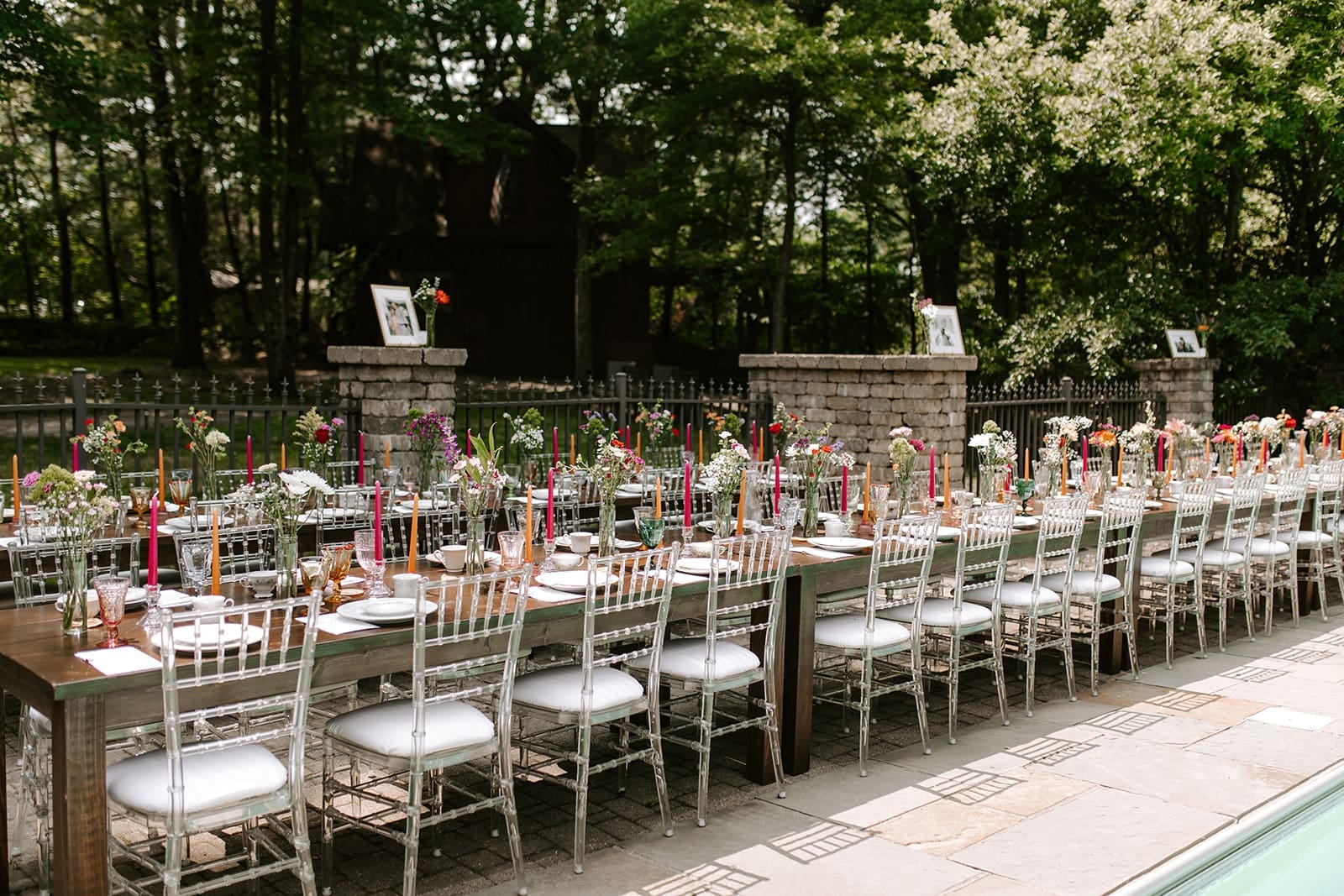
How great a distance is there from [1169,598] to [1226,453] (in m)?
2.88

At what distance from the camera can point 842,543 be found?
5.82m

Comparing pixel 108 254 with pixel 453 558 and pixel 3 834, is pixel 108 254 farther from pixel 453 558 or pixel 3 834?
pixel 3 834

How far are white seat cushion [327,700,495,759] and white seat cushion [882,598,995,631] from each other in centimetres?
252

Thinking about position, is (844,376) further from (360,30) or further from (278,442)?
(360,30)

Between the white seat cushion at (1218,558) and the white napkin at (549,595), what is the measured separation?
4.90 metres

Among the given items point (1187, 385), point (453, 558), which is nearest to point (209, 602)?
point (453, 558)

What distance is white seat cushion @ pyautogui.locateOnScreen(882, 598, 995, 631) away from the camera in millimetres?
5934

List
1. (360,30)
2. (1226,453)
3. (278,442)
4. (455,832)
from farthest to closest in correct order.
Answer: (360,30), (278,442), (1226,453), (455,832)

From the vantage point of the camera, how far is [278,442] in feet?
61.5

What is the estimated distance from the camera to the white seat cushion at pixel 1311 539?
883 cm

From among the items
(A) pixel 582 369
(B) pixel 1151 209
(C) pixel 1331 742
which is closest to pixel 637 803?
(C) pixel 1331 742

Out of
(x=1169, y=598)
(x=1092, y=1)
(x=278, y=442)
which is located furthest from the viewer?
(x=278, y=442)

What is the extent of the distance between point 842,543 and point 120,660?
3.40 metres

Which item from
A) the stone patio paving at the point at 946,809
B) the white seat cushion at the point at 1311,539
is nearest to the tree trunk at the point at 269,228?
the stone patio paving at the point at 946,809
